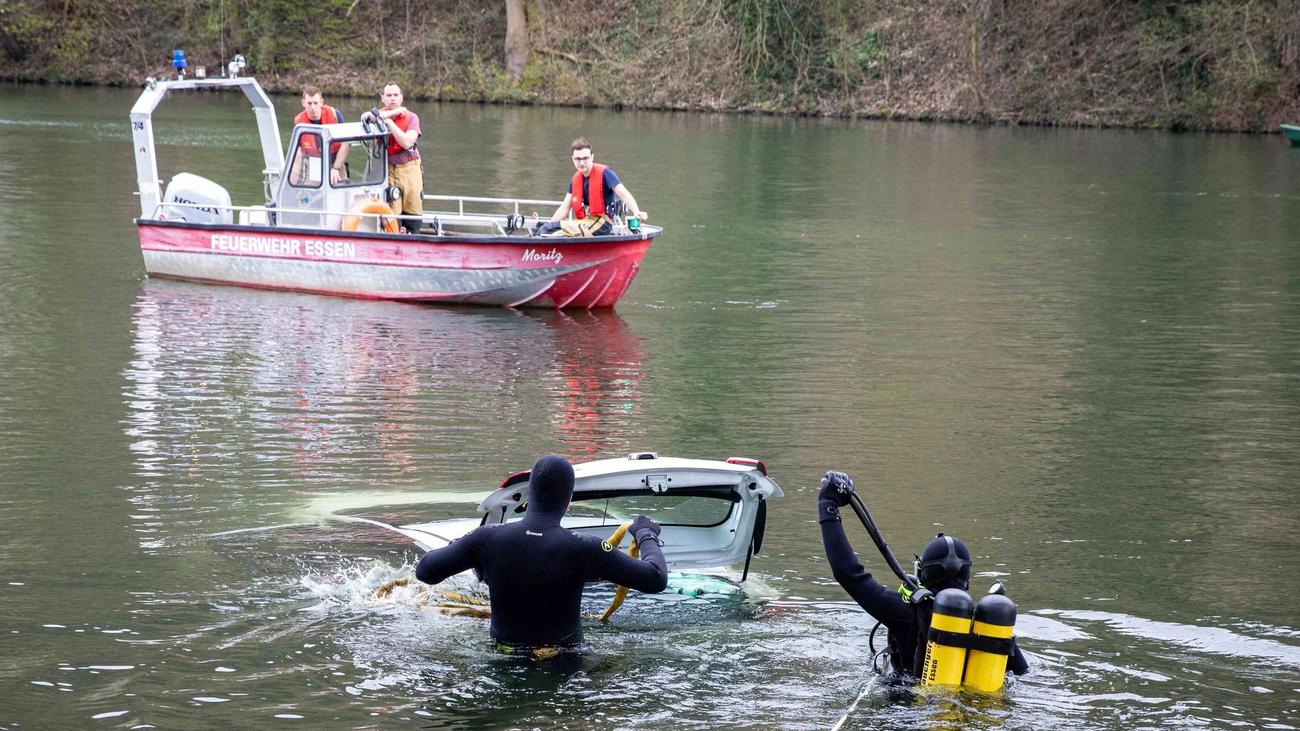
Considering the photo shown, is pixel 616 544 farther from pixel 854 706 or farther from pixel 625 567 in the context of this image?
pixel 854 706

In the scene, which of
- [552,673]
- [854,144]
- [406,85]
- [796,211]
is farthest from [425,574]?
[406,85]

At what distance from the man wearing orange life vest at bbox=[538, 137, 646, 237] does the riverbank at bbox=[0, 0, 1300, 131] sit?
3214 cm

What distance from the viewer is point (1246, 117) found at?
149 ft

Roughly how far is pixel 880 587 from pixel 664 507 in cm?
216

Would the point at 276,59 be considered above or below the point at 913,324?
above

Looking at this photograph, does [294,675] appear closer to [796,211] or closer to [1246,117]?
[796,211]

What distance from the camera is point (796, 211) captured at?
89.4 ft

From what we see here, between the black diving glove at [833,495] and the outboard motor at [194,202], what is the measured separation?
542 inches

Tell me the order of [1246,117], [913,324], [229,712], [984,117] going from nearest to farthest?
[229,712] < [913,324] < [1246,117] < [984,117]

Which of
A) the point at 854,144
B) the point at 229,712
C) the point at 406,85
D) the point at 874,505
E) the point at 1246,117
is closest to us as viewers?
the point at 229,712

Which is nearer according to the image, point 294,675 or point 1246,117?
point 294,675

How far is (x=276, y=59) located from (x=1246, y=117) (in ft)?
105

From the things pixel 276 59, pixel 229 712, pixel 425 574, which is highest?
pixel 276 59

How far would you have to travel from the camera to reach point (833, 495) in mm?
6961
